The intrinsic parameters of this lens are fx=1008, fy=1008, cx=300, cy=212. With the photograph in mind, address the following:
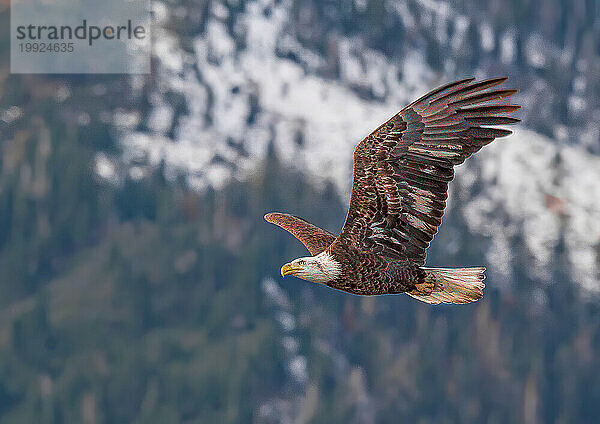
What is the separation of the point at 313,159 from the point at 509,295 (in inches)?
1436

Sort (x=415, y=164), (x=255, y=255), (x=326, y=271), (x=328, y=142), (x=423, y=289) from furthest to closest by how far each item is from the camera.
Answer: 1. (x=328, y=142)
2. (x=255, y=255)
3. (x=423, y=289)
4. (x=326, y=271)
5. (x=415, y=164)

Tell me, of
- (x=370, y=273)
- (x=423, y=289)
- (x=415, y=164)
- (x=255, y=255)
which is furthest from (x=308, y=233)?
(x=255, y=255)

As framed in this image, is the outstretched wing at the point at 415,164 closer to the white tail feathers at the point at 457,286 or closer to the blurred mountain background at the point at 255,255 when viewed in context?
the white tail feathers at the point at 457,286

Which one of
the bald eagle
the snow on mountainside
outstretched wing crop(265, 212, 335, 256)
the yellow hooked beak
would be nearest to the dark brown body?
the bald eagle

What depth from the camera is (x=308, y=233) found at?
12836mm

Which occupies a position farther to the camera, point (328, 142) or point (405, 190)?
point (328, 142)

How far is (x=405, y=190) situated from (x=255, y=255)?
136 meters

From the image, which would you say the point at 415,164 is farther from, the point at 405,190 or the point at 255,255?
the point at 255,255

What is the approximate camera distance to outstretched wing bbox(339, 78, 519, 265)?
9.65m

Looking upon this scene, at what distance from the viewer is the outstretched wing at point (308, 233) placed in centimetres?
1213

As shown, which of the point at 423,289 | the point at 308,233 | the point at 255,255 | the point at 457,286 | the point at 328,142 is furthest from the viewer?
the point at 328,142

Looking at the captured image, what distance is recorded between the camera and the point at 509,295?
490 feet

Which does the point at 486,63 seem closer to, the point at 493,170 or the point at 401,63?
the point at 401,63

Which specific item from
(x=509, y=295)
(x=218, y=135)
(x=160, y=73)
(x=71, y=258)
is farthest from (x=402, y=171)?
(x=160, y=73)
